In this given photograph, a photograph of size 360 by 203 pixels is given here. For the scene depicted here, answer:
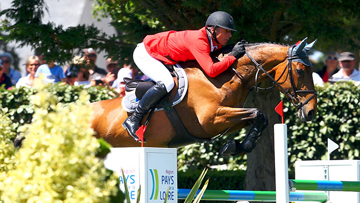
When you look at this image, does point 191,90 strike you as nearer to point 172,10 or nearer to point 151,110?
point 151,110

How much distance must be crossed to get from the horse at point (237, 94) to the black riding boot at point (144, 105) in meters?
0.13

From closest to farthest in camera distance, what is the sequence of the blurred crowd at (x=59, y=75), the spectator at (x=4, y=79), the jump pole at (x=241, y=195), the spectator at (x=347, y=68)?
the jump pole at (x=241, y=195) → the blurred crowd at (x=59, y=75) → the spectator at (x=347, y=68) → the spectator at (x=4, y=79)

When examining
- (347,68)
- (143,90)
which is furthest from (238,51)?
(347,68)

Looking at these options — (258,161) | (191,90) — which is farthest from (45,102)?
(258,161)

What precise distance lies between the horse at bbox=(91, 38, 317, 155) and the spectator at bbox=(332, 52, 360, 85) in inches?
170

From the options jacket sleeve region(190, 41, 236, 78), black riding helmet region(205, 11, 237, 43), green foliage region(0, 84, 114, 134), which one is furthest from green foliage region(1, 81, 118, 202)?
green foliage region(0, 84, 114, 134)

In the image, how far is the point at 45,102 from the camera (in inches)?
75.6

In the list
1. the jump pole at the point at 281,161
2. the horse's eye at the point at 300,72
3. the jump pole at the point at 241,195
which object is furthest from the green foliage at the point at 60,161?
the horse's eye at the point at 300,72

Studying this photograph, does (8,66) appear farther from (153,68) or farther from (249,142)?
(249,142)

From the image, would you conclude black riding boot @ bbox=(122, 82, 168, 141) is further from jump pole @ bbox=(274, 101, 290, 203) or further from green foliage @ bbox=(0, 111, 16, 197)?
green foliage @ bbox=(0, 111, 16, 197)

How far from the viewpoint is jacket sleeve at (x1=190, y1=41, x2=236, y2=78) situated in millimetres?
4594

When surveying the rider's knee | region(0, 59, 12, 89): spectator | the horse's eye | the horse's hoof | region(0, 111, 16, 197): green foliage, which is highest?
region(0, 59, 12, 89): spectator

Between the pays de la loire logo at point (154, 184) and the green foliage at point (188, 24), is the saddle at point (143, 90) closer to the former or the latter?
the green foliage at point (188, 24)

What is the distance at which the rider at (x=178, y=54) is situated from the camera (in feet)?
15.2
